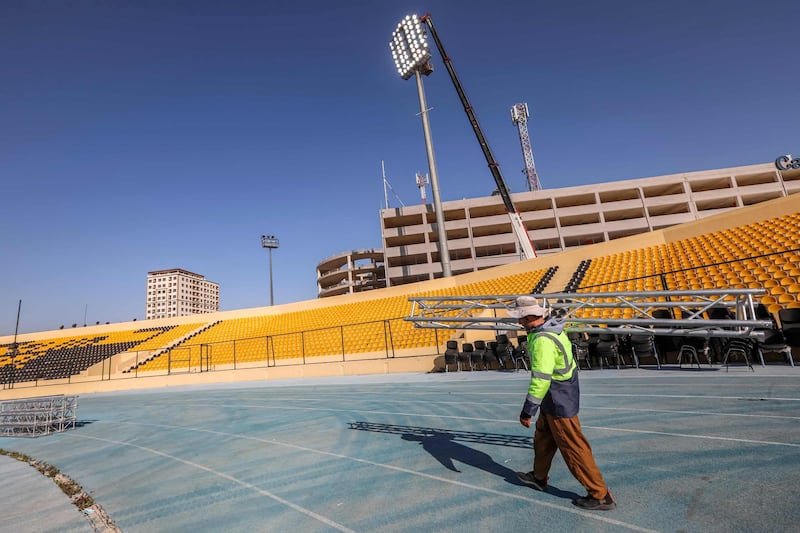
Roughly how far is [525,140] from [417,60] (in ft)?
107

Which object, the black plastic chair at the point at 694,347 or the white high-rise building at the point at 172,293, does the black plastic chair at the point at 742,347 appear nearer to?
the black plastic chair at the point at 694,347

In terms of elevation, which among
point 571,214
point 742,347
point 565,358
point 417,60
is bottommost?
point 742,347

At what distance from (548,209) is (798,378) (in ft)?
148

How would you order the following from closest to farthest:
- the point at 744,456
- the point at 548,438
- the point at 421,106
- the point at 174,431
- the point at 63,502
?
the point at 548,438, the point at 744,456, the point at 63,502, the point at 174,431, the point at 421,106

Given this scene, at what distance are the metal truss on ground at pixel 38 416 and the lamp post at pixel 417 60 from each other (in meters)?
28.6

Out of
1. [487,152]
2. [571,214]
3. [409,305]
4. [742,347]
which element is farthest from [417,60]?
[742,347]

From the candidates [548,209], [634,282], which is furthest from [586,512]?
[548,209]

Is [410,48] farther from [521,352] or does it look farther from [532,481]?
[532,481]

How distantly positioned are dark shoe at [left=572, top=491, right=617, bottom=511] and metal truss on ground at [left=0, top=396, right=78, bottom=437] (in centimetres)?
1234

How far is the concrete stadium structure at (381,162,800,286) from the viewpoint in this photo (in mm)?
46812

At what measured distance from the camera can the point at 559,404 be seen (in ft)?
10.4

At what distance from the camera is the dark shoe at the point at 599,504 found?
9.91 feet

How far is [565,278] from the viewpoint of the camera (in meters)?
19.7

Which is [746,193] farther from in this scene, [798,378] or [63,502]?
[63,502]
